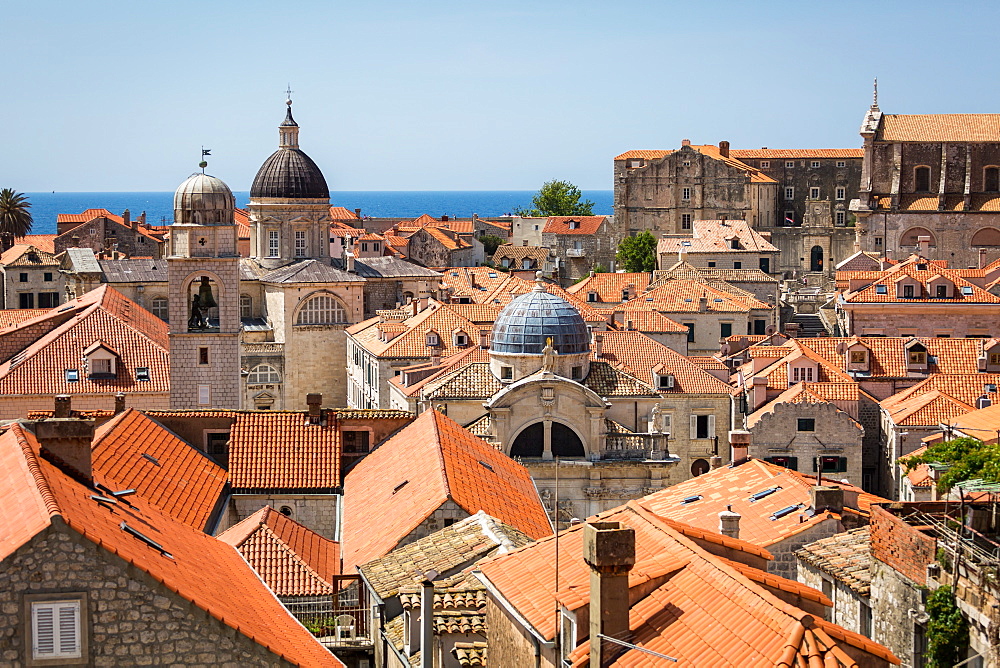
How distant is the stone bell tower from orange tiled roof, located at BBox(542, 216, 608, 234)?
79694 mm

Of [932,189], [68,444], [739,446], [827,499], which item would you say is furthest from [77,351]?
Result: [932,189]

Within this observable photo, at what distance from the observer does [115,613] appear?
1756 cm

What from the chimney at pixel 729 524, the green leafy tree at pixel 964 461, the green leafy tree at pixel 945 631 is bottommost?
the chimney at pixel 729 524

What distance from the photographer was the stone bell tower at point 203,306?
49.2m

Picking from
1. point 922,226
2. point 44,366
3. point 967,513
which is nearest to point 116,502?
point 967,513

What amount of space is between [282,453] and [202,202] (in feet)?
49.1

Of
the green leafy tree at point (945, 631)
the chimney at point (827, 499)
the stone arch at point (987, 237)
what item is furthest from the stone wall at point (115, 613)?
the stone arch at point (987, 237)

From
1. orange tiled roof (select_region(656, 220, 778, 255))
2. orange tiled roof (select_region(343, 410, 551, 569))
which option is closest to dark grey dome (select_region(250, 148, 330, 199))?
orange tiled roof (select_region(656, 220, 778, 255))

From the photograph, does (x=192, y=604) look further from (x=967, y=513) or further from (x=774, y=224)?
(x=774, y=224)

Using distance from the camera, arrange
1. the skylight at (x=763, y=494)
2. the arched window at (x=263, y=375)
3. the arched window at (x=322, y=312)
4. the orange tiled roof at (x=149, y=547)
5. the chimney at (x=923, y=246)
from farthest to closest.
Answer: the chimney at (x=923, y=246)
the arched window at (x=322, y=312)
the arched window at (x=263, y=375)
the skylight at (x=763, y=494)
the orange tiled roof at (x=149, y=547)

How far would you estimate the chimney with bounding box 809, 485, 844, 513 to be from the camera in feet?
95.9

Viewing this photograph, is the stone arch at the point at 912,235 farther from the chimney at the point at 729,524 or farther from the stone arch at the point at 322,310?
the chimney at the point at 729,524

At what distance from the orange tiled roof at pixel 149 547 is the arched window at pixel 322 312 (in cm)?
4894

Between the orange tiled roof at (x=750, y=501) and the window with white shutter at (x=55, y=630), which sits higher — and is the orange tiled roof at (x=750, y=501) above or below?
below
